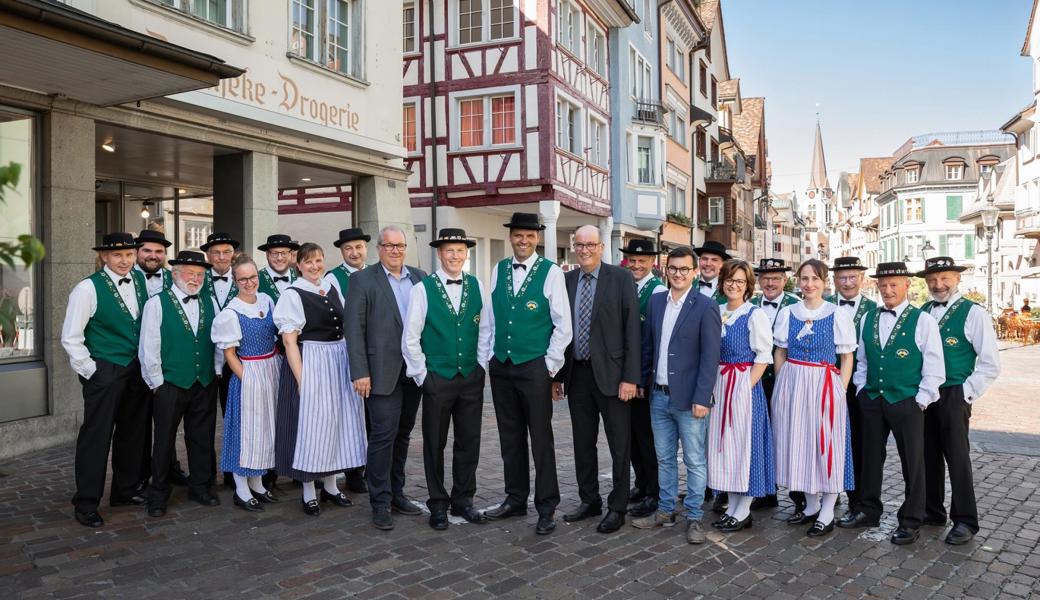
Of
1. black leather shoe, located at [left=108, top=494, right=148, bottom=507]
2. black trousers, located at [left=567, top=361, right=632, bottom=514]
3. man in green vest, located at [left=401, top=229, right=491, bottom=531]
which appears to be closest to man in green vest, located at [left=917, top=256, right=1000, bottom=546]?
black trousers, located at [left=567, top=361, right=632, bottom=514]

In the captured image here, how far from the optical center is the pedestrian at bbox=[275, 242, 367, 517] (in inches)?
233

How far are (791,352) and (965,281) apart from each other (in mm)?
62434

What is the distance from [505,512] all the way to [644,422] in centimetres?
126

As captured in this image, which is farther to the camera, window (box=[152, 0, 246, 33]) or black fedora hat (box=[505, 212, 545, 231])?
window (box=[152, 0, 246, 33])

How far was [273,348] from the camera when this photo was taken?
20.4 ft

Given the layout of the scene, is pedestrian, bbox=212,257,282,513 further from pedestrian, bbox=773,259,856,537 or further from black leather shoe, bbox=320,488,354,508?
pedestrian, bbox=773,259,856,537

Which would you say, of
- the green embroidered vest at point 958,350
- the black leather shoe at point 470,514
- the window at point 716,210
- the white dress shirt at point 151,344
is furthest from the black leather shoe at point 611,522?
the window at point 716,210

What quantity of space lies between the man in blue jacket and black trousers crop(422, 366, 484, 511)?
124 cm

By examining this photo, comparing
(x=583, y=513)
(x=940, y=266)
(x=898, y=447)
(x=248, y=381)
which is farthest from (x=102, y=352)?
(x=940, y=266)

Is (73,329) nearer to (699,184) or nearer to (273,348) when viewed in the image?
(273,348)

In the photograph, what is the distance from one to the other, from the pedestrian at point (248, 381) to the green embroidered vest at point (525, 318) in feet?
5.76

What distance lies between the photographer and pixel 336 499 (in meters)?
6.28

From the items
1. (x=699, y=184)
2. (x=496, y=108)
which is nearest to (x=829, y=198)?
(x=699, y=184)

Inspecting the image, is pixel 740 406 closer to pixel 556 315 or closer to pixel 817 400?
pixel 817 400
